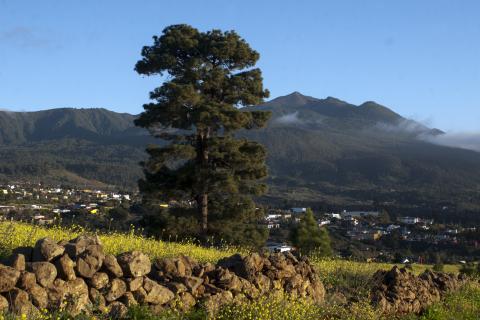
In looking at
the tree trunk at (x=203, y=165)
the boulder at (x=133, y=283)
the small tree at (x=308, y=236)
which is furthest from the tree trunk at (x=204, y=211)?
the boulder at (x=133, y=283)

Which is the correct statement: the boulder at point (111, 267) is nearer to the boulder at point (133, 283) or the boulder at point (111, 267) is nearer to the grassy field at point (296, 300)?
the boulder at point (133, 283)

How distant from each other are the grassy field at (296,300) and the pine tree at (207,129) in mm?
9009

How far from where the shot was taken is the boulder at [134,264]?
8.23m

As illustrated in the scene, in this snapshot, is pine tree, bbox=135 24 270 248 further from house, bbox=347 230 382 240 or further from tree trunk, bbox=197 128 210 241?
house, bbox=347 230 382 240

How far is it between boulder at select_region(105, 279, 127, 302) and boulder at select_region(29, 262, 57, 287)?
79cm

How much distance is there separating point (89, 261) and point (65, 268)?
39cm

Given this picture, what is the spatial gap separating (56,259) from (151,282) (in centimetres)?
135

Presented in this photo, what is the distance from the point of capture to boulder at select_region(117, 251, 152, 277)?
8227 millimetres

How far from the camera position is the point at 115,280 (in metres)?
7.93

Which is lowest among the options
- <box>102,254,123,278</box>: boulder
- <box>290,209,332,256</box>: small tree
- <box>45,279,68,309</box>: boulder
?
<box>290,209,332,256</box>: small tree

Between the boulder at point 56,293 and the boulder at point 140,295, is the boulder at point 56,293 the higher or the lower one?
the higher one

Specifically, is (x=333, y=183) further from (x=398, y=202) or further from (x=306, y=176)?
(x=398, y=202)

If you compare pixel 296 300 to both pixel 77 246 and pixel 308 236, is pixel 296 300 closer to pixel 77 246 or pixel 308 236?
pixel 77 246

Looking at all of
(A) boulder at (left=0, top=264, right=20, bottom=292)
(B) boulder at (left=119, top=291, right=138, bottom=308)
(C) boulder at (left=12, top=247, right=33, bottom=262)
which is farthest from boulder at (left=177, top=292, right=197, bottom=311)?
(A) boulder at (left=0, top=264, right=20, bottom=292)
